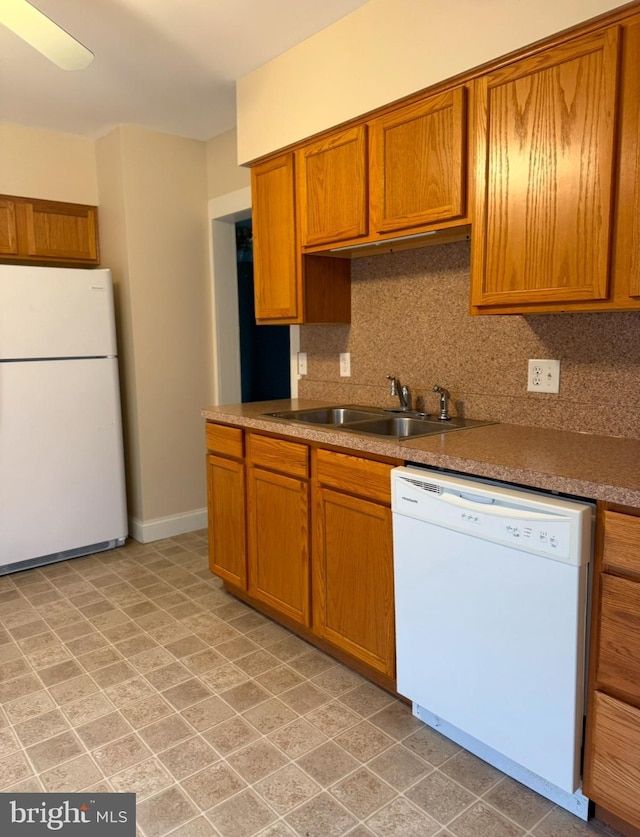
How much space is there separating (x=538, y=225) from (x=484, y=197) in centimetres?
22

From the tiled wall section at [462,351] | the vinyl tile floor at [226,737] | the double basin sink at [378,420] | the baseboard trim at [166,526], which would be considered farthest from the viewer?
the baseboard trim at [166,526]

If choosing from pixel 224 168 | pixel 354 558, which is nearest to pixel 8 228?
pixel 224 168

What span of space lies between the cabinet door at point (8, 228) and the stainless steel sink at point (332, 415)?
6.61ft

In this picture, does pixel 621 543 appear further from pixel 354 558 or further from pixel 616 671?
pixel 354 558

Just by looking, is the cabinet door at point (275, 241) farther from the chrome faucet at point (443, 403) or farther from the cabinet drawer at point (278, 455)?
the chrome faucet at point (443, 403)

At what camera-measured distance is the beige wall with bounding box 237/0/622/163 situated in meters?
1.71

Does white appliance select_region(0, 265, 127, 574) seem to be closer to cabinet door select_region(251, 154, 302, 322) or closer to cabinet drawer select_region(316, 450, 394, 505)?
cabinet door select_region(251, 154, 302, 322)

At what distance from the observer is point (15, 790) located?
167 cm

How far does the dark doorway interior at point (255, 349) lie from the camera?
4.93 metres

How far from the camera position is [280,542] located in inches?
96.0

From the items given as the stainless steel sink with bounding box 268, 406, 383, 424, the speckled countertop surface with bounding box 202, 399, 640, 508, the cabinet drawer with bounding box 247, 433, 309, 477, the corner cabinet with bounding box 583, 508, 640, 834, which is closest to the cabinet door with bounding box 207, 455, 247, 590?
the cabinet drawer with bounding box 247, 433, 309, 477

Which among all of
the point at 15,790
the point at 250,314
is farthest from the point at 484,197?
the point at 250,314

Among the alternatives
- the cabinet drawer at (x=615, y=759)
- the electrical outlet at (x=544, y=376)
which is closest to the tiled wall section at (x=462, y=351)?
the electrical outlet at (x=544, y=376)

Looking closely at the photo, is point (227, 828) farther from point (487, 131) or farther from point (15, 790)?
point (487, 131)
